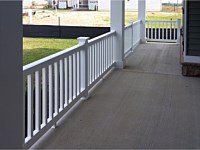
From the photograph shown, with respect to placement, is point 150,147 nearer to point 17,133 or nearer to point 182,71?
point 17,133

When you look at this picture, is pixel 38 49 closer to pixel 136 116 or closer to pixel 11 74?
pixel 136 116

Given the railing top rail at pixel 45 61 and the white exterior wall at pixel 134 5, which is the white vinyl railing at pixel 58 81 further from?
the white exterior wall at pixel 134 5

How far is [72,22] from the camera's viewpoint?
63.0 feet

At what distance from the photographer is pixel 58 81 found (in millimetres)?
3592

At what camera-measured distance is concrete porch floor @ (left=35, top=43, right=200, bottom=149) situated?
3182 millimetres

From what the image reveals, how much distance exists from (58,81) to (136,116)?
107 centimetres

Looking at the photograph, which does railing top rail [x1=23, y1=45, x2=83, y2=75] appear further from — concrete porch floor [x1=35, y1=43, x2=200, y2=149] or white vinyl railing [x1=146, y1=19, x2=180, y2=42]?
white vinyl railing [x1=146, y1=19, x2=180, y2=42]

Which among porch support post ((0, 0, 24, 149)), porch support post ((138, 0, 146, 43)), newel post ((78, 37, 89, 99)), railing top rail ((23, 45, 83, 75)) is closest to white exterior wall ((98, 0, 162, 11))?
porch support post ((138, 0, 146, 43))

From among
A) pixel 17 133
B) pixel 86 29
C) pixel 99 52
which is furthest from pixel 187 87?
pixel 86 29

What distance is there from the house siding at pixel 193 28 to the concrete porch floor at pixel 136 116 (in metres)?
0.58

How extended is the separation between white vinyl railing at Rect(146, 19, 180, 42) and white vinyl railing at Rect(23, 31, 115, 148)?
21.0 feet

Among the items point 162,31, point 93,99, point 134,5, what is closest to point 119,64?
point 93,99

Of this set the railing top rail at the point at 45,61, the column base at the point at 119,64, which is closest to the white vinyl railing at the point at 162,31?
the column base at the point at 119,64

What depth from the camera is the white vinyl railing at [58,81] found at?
9.51 feet
